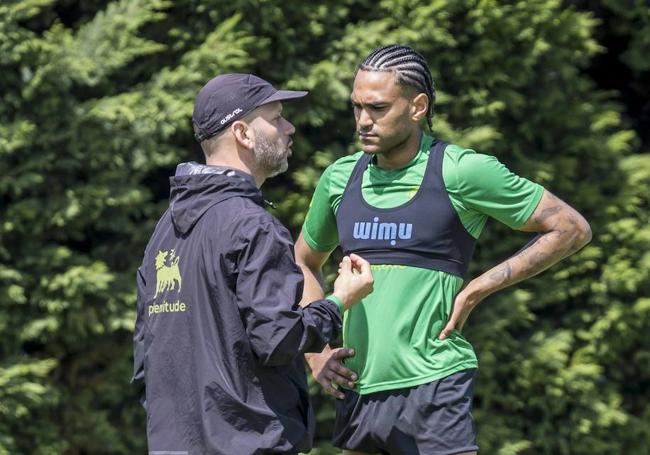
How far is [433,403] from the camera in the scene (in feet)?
11.7

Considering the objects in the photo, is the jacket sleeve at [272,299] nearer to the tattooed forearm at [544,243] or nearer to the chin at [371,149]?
the chin at [371,149]

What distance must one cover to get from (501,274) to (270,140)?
889 millimetres

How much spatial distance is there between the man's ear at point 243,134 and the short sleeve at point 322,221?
1.88 feet

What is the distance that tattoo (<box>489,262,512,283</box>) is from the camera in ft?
12.1

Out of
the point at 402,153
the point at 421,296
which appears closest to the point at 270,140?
the point at 402,153

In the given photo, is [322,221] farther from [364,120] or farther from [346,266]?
[346,266]

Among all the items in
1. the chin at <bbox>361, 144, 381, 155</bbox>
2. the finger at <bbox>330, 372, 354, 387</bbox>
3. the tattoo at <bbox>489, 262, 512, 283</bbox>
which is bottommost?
the finger at <bbox>330, 372, 354, 387</bbox>

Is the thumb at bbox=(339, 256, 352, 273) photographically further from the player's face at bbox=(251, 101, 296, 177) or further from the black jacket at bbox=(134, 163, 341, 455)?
the player's face at bbox=(251, 101, 296, 177)

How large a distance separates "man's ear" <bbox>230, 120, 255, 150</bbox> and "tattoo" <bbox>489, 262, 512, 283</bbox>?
2.99 feet

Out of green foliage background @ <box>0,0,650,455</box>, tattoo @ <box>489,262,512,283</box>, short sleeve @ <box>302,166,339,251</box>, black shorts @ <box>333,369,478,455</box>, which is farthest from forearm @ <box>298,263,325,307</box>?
green foliage background @ <box>0,0,650,455</box>

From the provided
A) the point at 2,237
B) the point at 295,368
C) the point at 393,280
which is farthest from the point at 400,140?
the point at 2,237

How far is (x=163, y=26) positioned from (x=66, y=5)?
1.78 ft

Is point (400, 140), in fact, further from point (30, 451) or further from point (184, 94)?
point (30, 451)

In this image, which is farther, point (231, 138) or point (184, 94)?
point (184, 94)
